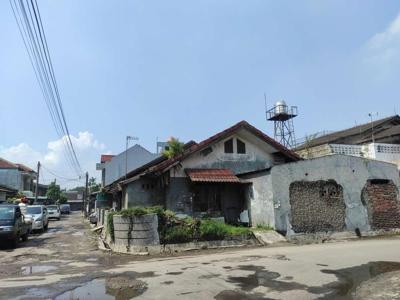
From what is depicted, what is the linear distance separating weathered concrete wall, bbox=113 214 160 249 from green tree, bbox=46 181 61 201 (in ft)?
232

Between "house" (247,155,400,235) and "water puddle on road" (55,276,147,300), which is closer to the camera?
"water puddle on road" (55,276,147,300)

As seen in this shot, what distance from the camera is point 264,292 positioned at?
8.47 m

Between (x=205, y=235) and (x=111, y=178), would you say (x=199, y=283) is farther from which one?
(x=111, y=178)

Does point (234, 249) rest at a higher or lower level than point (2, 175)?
lower

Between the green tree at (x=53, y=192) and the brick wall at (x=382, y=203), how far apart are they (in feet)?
236

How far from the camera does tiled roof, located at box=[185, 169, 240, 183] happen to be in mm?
20078

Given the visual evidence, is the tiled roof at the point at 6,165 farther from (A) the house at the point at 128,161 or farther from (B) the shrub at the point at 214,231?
(B) the shrub at the point at 214,231

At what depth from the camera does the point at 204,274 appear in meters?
10.6

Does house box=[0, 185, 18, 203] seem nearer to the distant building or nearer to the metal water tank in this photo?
the metal water tank

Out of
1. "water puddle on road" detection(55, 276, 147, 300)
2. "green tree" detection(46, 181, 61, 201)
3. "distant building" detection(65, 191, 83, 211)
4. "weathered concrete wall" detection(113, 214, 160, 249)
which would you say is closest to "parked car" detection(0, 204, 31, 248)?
"weathered concrete wall" detection(113, 214, 160, 249)

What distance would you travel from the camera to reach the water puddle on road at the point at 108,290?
27.9 ft

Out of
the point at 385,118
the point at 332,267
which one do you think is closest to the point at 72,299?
the point at 332,267

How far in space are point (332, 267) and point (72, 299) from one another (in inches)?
267

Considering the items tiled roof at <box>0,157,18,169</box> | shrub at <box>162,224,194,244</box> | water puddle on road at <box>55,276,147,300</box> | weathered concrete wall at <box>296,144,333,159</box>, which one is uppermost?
tiled roof at <box>0,157,18,169</box>
